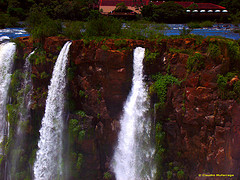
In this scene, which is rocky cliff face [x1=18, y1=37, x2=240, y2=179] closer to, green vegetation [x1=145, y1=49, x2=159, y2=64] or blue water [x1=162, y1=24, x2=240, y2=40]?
green vegetation [x1=145, y1=49, x2=159, y2=64]

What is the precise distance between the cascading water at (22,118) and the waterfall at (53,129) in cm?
124

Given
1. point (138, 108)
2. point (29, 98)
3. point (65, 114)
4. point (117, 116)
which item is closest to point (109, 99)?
point (117, 116)

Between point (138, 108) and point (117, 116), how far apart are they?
1.28m

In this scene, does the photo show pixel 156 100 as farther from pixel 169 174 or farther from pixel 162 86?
pixel 169 174

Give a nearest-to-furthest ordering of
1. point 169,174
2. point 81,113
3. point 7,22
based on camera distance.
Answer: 1. point 169,174
2. point 81,113
3. point 7,22

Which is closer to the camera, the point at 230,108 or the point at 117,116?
the point at 230,108

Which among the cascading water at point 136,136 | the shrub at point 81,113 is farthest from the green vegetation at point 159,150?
the shrub at point 81,113

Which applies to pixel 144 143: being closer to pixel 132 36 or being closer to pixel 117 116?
pixel 117 116

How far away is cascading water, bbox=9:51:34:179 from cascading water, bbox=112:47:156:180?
→ 504 centimetres

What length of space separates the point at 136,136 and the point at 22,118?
6.01 meters

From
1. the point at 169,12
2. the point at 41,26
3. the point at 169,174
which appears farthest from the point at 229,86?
the point at 169,12

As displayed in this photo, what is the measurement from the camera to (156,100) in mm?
8883

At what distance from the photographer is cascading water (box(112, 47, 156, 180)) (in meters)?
8.81

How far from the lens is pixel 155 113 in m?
8.77
